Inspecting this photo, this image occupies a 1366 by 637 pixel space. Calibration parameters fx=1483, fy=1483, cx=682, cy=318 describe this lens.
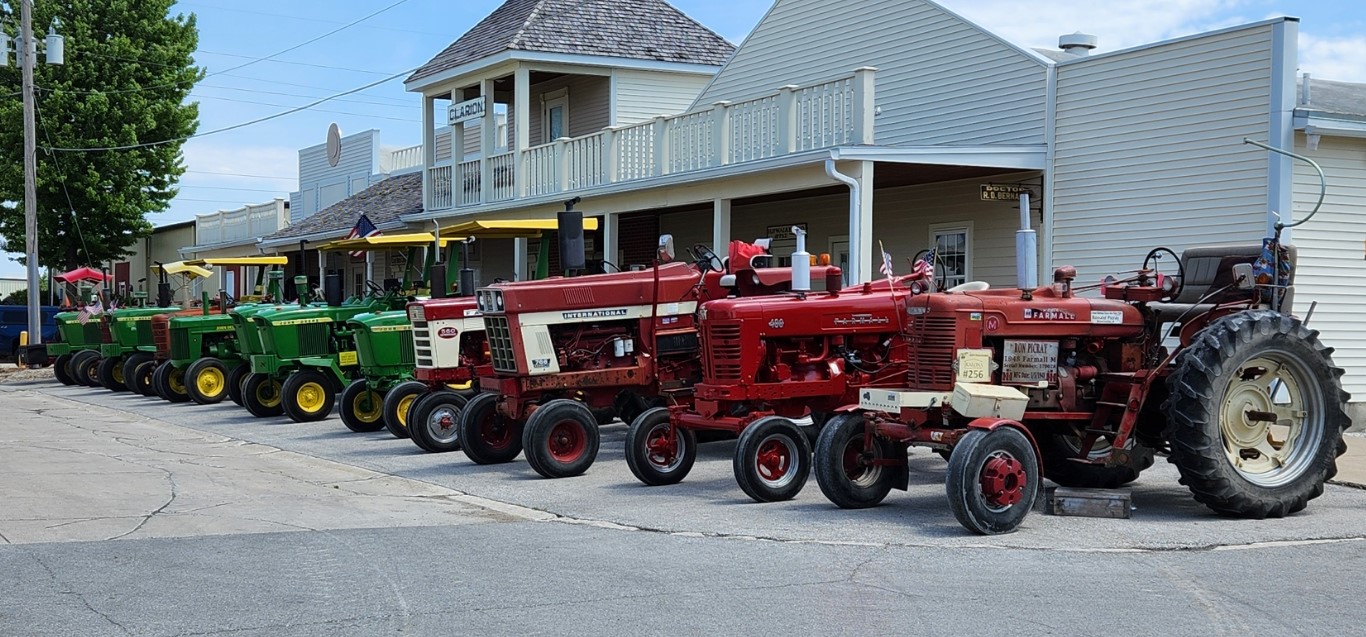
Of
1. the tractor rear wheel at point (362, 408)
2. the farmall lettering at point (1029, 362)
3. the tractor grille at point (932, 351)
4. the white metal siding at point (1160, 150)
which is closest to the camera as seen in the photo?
the tractor grille at point (932, 351)

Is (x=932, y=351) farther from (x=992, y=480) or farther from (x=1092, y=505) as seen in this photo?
(x=1092, y=505)

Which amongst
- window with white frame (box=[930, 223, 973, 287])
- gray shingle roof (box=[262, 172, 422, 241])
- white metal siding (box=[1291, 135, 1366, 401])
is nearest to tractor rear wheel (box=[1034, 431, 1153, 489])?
white metal siding (box=[1291, 135, 1366, 401])

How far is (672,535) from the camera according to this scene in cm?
896

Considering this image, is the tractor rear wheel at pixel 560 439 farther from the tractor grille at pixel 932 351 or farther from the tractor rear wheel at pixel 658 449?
the tractor grille at pixel 932 351

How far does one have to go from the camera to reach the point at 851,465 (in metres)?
9.95

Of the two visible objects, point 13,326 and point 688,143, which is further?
point 13,326

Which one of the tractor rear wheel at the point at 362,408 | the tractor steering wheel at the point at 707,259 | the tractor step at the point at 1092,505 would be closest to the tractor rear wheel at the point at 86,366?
the tractor rear wheel at the point at 362,408

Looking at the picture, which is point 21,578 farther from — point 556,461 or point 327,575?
point 556,461

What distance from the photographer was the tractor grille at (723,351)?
11094mm

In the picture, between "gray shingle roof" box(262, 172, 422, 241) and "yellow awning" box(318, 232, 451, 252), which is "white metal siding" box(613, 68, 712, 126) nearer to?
"gray shingle roof" box(262, 172, 422, 241)

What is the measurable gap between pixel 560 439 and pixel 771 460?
2.43m

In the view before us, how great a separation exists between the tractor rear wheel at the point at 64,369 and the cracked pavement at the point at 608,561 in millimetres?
15954

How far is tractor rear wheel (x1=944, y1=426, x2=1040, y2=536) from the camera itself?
8.61m

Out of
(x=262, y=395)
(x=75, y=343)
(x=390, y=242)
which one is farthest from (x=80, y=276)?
(x=390, y=242)
